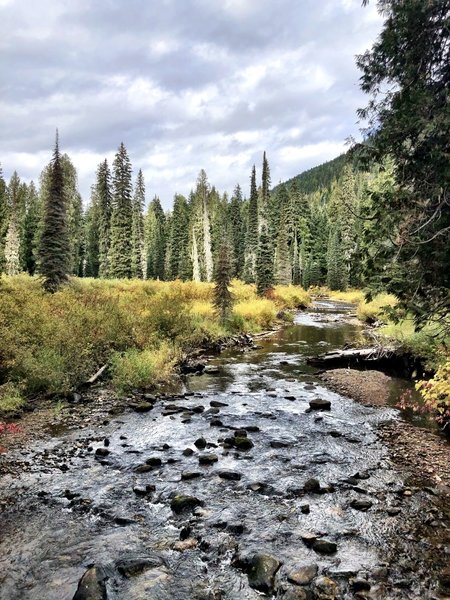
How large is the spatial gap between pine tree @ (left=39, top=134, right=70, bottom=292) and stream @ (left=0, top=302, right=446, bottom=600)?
19669 mm

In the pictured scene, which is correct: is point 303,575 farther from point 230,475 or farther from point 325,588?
point 230,475

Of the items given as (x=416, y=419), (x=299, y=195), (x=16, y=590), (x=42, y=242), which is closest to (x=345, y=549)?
(x=16, y=590)

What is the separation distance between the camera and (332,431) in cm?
1012

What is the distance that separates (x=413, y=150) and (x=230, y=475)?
698 centimetres

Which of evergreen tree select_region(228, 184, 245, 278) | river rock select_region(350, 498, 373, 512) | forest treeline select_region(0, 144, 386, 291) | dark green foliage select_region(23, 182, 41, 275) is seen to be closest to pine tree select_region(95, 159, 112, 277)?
forest treeline select_region(0, 144, 386, 291)

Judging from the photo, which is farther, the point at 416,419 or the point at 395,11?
the point at 416,419

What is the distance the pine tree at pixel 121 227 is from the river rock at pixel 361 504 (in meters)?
42.3

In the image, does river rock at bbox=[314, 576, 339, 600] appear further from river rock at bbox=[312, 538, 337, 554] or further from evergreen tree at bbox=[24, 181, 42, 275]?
evergreen tree at bbox=[24, 181, 42, 275]

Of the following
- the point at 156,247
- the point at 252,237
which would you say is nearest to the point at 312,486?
the point at 252,237

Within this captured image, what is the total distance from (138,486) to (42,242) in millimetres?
24947

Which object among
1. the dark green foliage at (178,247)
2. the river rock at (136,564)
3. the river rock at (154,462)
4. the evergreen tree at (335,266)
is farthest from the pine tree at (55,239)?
the evergreen tree at (335,266)

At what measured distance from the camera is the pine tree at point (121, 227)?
152 feet

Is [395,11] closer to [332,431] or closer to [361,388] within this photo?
[332,431]

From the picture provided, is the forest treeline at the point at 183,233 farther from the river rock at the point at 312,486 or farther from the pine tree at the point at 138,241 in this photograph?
the river rock at the point at 312,486
